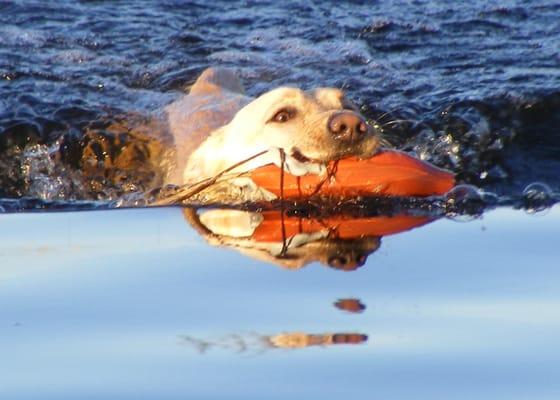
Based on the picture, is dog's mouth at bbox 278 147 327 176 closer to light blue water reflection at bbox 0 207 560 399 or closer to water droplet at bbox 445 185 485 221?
water droplet at bbox 445 185 485 221

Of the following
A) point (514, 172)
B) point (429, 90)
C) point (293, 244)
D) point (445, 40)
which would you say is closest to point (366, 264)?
point (293, 244)

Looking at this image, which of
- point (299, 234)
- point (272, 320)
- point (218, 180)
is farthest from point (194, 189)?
point (272, 320)

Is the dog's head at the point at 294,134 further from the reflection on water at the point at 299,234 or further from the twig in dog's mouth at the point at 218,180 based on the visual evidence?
the reflection on water at the point at 299,234

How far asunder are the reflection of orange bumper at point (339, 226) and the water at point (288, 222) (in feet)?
0.09

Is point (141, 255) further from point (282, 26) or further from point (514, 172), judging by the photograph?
point (282, 26)

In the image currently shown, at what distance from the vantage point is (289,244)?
15.5 ft

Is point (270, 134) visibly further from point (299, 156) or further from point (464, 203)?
point (464, 203)

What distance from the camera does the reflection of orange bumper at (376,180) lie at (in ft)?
18.4

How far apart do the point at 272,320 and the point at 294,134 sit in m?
2.54

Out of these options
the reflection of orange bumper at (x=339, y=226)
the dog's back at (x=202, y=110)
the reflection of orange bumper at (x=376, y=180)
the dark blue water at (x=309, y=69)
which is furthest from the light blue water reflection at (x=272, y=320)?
the dark blue water at (x=309, y=69)

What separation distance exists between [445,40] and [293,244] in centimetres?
550

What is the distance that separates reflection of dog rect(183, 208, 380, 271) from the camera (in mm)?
4422

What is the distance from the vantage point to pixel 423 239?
487 cm

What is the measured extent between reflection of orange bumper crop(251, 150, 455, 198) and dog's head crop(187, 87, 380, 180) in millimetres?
57
